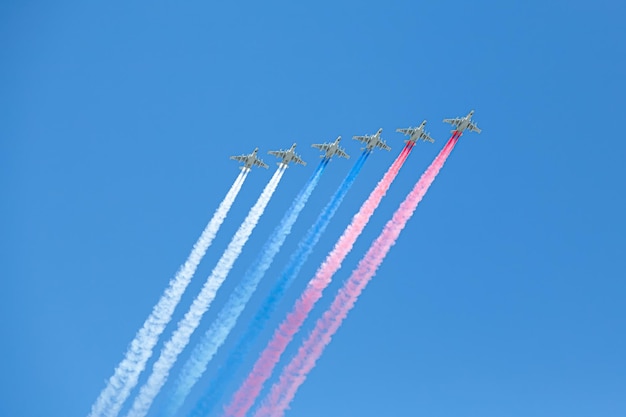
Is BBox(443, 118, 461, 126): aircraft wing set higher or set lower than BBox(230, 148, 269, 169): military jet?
higher

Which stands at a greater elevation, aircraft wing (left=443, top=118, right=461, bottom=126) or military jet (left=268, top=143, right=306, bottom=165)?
aircraft wing (left=443, top=118, right=461, bottom=126)

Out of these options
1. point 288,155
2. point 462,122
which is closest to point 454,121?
point 462,122

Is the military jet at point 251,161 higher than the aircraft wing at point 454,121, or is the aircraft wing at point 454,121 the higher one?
the aircraft wing at point 454,121

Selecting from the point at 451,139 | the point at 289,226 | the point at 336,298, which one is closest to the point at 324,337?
the point at 336,298

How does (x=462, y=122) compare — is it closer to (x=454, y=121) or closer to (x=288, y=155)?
(x=454, y=121)

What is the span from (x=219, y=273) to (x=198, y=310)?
12.6ft

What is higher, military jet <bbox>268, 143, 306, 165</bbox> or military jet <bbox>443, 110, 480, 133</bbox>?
military jet <bbox>443, 110, 480, 133</bbox>

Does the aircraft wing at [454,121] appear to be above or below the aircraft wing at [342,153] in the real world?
above

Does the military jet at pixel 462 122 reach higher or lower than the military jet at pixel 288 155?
higher

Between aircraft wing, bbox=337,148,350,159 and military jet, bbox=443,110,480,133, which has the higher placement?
military jet, bbox=443,110,480,133

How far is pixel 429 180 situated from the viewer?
7900cm

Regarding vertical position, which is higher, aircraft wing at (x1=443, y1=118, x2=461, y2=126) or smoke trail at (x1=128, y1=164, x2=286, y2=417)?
aircraft wing at (x1=443, y1=118, x2=461, y2=126)

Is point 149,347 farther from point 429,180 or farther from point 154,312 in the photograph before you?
point 429,180

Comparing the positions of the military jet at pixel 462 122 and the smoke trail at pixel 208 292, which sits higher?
the military jet at pixel 462 122
